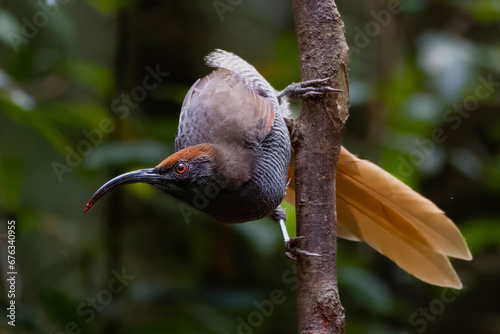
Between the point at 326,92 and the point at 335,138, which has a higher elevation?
the point at 326,92

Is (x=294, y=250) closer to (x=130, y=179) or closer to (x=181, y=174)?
(x=181, y=174)

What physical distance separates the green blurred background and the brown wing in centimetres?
60

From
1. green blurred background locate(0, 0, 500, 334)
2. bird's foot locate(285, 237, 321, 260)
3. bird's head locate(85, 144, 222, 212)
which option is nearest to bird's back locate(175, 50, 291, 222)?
bird's head locate(85, 144, 222, 212)

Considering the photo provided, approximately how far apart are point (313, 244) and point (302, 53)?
2.32 feet

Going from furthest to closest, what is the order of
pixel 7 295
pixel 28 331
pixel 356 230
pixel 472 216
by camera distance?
pixel 472 216 < pixel 7 295 < pixel 28 331 < pixel 356 230

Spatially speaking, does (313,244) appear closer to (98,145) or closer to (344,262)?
(344,262)

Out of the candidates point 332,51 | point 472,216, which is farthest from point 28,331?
point 472,216

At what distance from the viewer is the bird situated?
76.4 inches

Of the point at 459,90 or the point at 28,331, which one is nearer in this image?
the point at 28,331

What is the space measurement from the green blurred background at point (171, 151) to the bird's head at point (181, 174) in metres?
0.83

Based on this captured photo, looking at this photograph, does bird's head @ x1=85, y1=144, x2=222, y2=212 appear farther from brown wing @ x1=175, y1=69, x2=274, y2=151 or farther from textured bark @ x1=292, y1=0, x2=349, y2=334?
textured bark @ x1=292, y1=0, x2=349, y2=334

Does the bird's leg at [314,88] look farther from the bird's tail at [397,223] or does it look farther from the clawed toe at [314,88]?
the bird's tail at [397,223]

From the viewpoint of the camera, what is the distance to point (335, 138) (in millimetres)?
1892

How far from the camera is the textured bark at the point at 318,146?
1784mm
